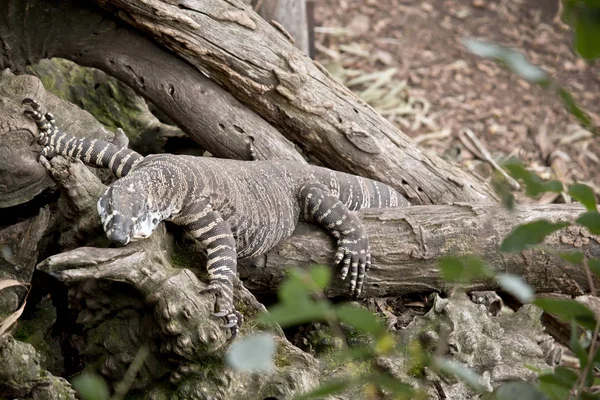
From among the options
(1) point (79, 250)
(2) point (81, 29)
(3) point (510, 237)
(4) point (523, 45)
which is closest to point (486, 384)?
(1) point (79, 250)

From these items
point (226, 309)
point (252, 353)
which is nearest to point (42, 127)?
point (226, 309)

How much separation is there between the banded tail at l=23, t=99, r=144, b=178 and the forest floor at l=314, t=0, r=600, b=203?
5327mm

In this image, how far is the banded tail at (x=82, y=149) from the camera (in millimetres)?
5008

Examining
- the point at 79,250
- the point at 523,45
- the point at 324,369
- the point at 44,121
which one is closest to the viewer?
the point at 79,250

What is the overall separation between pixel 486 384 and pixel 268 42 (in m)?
3.18

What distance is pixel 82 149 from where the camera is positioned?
5.09m

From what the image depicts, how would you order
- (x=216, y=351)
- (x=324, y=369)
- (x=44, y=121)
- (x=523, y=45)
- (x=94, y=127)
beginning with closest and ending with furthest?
(x=216, y=351) → (x=324, y=369) → (x=44, y=121) → (x=94, y=127) → (x=523, y=45)

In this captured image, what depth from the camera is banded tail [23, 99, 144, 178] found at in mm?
5008

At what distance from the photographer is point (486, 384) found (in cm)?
471

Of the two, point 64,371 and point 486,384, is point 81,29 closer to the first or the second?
point 64,371

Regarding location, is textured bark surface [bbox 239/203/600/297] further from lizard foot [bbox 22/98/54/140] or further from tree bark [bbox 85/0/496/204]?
lizard foot [bbox 22/98/54/140]

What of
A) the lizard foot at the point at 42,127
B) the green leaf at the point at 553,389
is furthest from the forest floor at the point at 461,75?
the green leaf at the point at 553,389

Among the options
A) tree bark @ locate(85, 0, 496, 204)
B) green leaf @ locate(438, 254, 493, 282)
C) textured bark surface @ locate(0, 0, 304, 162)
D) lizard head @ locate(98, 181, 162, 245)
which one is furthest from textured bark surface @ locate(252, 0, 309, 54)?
green leaf @ locate(438, 254, 493, 282)

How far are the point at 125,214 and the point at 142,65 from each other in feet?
7.58
